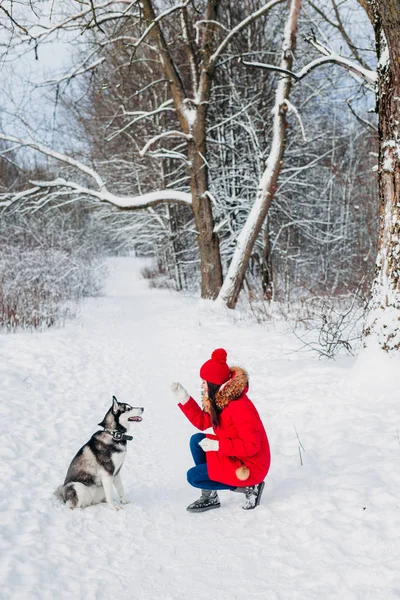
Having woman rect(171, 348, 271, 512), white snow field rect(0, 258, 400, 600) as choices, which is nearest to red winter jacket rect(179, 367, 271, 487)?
woman rect(171, 348, 271, 512)

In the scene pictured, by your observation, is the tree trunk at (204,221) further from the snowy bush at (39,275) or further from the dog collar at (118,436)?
the dog collar at (118,436)

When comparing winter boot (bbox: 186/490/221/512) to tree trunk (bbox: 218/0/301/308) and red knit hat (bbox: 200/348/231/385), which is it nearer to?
red knit hat (bbox: 200/348/231/385)

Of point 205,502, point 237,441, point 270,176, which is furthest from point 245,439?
point 270,176

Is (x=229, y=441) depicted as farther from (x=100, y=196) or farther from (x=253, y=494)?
(x=100, y=196)

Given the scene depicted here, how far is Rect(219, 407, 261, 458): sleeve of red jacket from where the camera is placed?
3340 millimetres

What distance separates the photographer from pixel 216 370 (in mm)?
3463

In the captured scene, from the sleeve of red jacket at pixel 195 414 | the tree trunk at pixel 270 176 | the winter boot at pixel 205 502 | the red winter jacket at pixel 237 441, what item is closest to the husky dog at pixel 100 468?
the sleeve of red jacket at pixel 195 414

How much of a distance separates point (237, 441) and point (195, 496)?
0.95 m

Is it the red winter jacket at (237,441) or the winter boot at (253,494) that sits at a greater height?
the red winter jacket at (237,441)

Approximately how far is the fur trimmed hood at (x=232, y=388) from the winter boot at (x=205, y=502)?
2.50 feet

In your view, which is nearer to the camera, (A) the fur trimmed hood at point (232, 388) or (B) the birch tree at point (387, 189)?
(A) the fur trimmed hood at point (232, 388)

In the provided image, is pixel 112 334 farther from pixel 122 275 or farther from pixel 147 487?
pixel 122 275

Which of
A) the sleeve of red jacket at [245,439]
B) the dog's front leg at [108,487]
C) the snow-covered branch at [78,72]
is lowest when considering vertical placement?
the dog's front leg at [108,487]

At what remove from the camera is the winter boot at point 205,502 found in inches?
142
